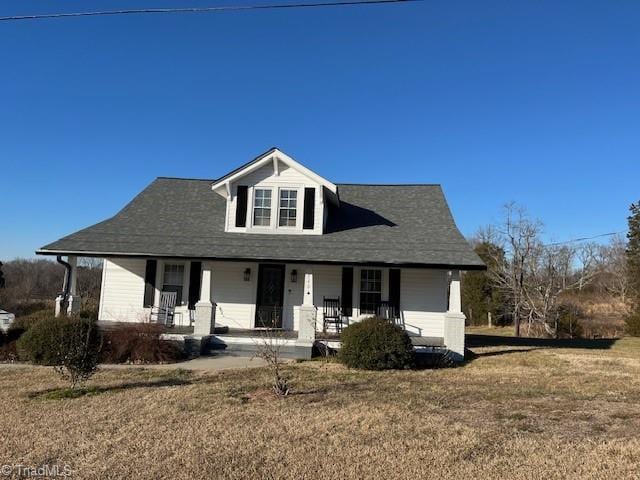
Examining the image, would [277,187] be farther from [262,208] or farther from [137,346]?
[137,346]

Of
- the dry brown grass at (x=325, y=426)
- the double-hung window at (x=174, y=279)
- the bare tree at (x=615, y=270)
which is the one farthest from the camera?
the bare tree at (x=615, y=270)

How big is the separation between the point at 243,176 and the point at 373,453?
38.2ft

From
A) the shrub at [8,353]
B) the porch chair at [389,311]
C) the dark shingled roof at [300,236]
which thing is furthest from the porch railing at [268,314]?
the shrub at [8,353]

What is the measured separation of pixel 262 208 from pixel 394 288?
4956 mm

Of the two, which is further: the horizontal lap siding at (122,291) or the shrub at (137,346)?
the horizontal lap siding at (122,291)

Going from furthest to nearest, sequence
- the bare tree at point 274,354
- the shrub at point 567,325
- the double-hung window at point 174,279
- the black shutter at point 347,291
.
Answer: the shrub at point 567,325, the double-hung window at point 174,279, the black shutter at point 347,291, the bare tree at point 274,354

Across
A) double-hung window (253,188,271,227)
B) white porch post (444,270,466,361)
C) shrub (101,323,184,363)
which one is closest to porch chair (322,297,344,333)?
double-hung window (253,188,271,227)

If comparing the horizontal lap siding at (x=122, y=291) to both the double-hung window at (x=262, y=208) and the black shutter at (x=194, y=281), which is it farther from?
the double-hung window at (x=262, y=208)

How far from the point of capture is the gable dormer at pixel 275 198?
50.7ft

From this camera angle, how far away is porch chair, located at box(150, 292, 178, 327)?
15211 mm

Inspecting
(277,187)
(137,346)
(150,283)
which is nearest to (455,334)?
(277,187)

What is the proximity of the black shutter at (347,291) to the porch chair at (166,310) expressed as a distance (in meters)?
5.41

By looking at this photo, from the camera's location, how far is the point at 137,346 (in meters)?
11.6

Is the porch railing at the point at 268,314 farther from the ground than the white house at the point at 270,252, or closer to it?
closer to it
